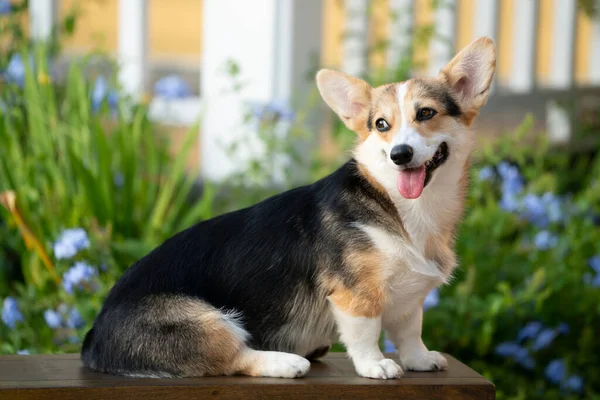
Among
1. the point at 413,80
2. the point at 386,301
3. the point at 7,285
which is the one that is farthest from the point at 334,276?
the point at 7,285

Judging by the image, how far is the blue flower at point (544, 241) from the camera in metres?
3.97

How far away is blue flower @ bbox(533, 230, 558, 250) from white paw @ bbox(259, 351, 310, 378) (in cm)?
220

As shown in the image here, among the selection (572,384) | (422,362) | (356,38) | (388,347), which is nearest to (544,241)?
(572,384)

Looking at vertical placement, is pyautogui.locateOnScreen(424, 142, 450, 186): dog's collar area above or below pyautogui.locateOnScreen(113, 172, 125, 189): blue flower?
above

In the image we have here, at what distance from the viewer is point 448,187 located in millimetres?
2141

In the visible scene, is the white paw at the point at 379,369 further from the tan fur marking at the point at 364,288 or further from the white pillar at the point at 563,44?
the white pillar at the point at 563,44

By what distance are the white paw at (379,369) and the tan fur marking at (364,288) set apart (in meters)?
0.13

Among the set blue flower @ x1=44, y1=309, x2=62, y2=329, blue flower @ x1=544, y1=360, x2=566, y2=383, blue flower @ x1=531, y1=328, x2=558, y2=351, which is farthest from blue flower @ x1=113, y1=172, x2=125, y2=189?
blue flower @ x1=544, y1=360, x2=566, y2=383

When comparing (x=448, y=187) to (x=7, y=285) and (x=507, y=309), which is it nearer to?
(x=507, y=309)

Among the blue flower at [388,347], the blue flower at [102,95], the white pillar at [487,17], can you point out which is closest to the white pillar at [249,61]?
the blue flower at [102,95]

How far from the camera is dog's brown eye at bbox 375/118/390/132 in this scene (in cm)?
207

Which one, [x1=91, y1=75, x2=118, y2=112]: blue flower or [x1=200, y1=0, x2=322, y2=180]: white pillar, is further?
[x1=200, y1=0, x2=322, y2=180]: white pillar

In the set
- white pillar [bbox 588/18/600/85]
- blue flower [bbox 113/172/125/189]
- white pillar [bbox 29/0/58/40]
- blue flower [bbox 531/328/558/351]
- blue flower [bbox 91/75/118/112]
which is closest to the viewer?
blue flower [bbox 531/328/558/351]

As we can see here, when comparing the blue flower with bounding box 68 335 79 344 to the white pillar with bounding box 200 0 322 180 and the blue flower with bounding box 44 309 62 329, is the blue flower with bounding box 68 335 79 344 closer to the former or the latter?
the blue flower with bounding box 44 309 62 329
